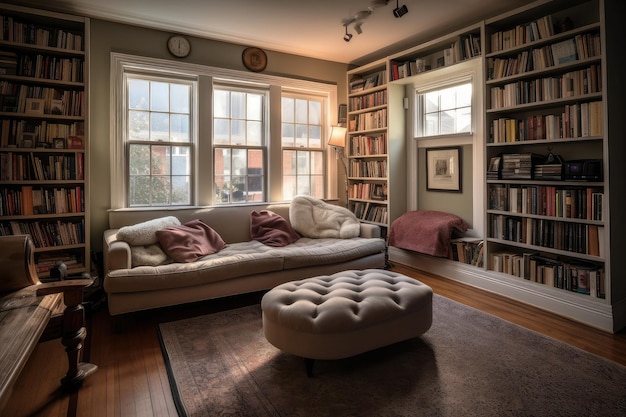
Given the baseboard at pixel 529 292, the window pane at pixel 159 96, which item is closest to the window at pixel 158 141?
the window pane at pixel 159 96

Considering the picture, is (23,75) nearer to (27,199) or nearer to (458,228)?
(27,199)

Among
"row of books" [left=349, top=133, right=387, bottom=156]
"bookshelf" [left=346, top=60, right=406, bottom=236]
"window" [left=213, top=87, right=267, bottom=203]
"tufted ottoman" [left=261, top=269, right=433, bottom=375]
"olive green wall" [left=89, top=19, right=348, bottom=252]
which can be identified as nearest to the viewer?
"tufted ottoman" [left=261, top=269, right=433, bottom=375]

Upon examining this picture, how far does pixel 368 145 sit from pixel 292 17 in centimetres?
198

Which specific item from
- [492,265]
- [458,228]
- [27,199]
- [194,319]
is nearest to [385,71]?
[458,228]

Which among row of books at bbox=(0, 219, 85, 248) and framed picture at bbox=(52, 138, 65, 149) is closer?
row of books at bbox=(0, 219, 85, 248)

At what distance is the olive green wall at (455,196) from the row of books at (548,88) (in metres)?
0.71

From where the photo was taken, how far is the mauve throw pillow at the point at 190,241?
3.19m

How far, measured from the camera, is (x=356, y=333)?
82.0 inches

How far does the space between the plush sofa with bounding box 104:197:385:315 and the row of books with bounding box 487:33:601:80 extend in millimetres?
2052

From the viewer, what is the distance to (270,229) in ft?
13.4

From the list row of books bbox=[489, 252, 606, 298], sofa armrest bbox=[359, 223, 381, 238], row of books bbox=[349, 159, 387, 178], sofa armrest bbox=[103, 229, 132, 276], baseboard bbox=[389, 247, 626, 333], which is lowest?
baseboard bbox=[389, 247, 626, 333]

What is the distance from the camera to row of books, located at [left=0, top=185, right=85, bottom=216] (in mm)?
3186

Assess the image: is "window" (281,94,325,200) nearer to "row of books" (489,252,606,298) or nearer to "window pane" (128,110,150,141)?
"window pane" (128,110,150,141)

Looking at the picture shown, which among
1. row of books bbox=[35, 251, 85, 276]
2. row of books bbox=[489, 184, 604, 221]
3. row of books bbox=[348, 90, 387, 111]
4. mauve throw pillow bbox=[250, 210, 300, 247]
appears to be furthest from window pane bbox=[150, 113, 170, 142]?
row of books bbox=[489, 184, 604, 221]
